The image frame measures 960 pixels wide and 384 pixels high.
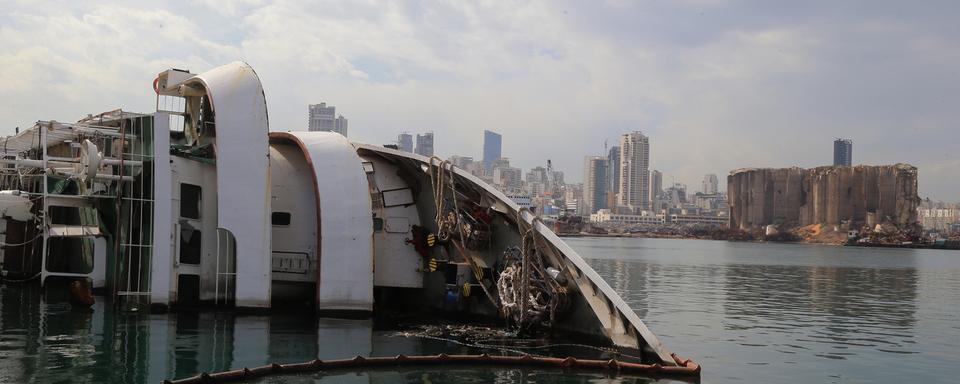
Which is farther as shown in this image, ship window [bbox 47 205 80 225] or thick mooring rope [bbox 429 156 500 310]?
ship window [bbox 47 205 80 225]

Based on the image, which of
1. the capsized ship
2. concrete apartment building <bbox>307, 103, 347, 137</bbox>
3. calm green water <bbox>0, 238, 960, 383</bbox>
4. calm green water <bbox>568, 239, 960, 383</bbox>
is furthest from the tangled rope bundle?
concrete apartment building <bbox>307, 103, 347, 137</bbox>

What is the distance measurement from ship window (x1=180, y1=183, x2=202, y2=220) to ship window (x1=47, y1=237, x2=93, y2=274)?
831 cm

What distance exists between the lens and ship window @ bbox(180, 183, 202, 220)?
22.9m

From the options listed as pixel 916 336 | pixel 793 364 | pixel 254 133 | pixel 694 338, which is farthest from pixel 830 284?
pixel 254 133

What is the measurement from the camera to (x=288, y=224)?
2394 centimetres

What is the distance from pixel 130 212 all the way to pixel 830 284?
1652 inches

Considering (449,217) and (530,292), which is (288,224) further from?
(530,292)

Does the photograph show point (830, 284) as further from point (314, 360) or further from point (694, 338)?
point (314, 360)

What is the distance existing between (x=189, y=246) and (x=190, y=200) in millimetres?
1226

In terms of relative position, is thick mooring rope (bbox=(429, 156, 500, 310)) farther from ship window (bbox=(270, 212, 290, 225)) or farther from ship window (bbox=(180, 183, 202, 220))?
ship window (bbox=(180, 183, 202, 220))

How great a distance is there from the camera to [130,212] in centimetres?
2188

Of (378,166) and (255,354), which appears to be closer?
(255,354)

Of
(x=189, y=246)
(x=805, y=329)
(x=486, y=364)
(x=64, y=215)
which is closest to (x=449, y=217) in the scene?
(x=189, y=246)

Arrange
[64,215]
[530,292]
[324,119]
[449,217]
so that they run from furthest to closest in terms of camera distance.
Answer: [324,119], [64,215], [449,217], [530,292]
